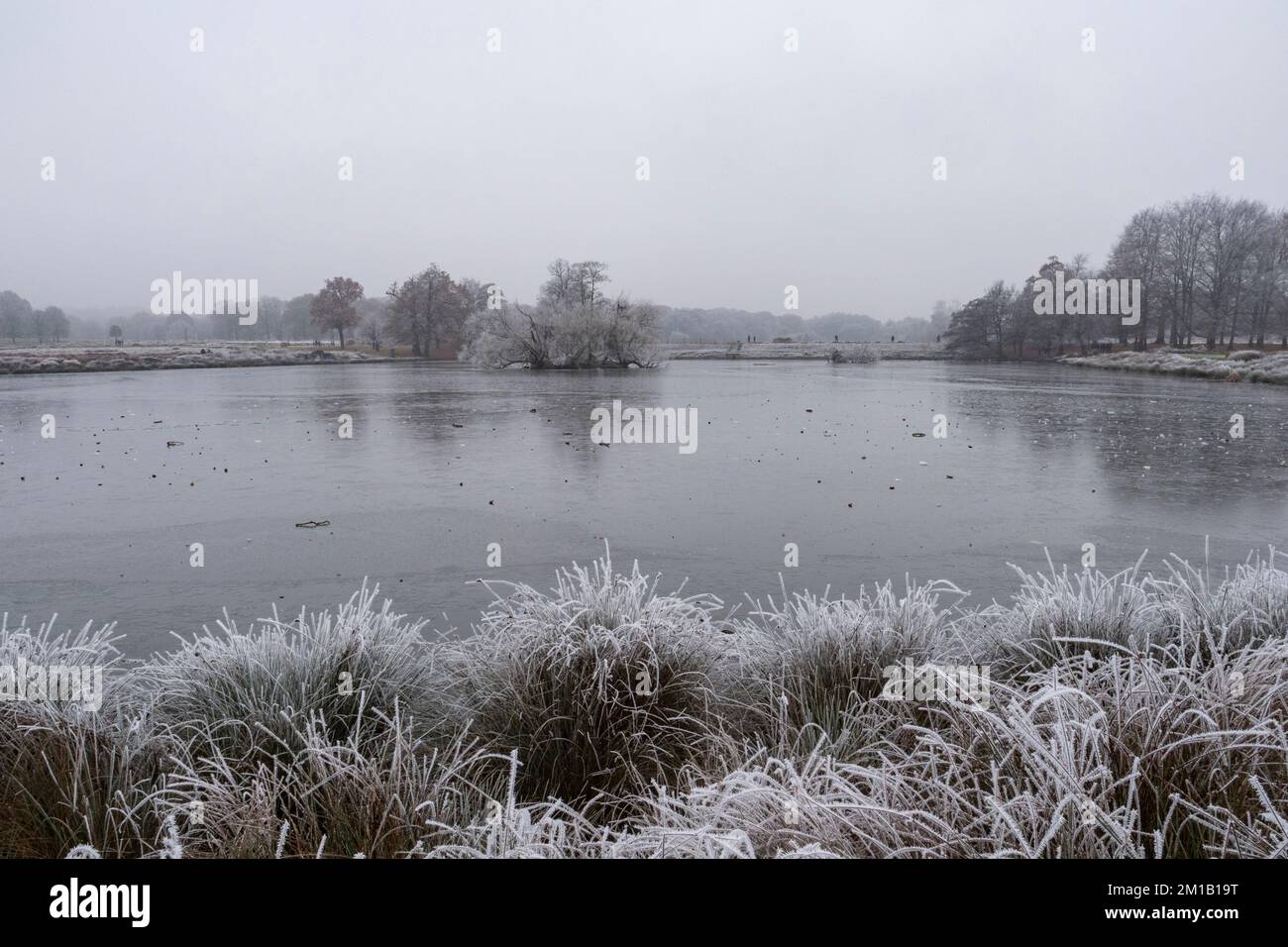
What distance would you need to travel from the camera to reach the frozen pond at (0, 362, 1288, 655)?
6.33 m

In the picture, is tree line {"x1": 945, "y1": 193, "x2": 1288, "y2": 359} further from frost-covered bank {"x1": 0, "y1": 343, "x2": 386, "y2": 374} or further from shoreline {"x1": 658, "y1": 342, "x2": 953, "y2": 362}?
frost-covered bank {"x1": 0, "y1": 343, "x2": 386, "y2": 374}

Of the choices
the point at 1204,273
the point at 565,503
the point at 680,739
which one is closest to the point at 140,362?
the point at 565,503

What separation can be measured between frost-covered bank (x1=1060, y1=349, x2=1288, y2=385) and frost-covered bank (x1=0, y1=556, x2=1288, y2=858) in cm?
3661

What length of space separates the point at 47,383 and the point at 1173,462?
40.4 metres

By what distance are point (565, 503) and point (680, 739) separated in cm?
580

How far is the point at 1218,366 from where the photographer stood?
38156 millimetres

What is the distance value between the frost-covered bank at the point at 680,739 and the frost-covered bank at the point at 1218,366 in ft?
120

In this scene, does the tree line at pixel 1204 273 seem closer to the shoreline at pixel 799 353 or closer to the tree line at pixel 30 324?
the shoreline at pixel 799 353

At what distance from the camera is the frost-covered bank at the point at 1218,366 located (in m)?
33.3

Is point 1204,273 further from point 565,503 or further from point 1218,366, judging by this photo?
point 565,503

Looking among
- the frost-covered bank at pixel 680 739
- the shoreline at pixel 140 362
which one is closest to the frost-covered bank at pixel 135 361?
the shoreline at pixel 140 362

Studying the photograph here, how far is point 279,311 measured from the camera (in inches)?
4220
